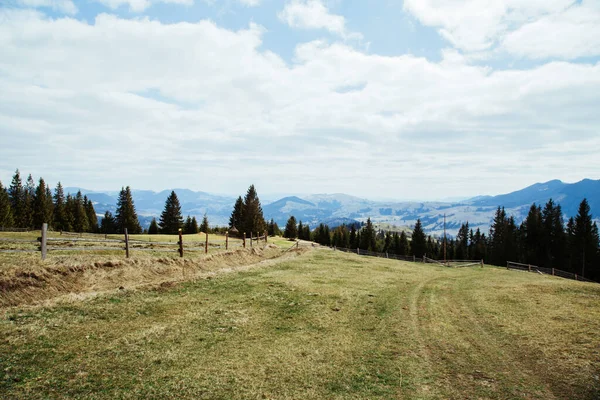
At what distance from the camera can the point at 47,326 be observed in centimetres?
970

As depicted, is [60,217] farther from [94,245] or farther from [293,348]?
[293,348]

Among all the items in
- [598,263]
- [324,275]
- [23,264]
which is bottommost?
[598,263]

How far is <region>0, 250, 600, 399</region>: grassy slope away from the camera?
7.16 metres

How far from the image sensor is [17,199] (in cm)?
8969

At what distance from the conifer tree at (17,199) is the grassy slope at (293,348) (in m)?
97.3

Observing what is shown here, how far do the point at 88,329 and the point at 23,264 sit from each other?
24.8 ft

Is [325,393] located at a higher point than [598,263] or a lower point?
higher

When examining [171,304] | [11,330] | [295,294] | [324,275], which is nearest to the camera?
[11,330]

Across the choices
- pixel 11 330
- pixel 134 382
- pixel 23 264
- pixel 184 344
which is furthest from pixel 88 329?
pixel 23 264

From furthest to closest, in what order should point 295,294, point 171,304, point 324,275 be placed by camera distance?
point 324,275, point 295,294, point 171,304

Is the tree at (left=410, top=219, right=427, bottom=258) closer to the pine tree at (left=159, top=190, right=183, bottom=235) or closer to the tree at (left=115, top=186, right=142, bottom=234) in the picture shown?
the pine tree at (left=159, top=190, right=183, bottom=235)

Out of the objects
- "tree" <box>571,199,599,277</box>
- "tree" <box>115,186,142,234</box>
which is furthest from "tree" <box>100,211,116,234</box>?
"tree" <box>571,199,599,277</box>

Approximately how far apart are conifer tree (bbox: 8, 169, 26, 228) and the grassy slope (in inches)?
3832

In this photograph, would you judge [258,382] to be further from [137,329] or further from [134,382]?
[137,329]
